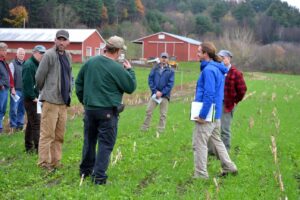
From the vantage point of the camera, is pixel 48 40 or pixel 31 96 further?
pixel 48 40

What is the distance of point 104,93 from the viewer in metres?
6.64

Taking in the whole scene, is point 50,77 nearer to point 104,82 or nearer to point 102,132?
point 104,82

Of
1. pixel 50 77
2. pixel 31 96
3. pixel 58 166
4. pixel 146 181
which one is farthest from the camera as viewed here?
pixel 31 96

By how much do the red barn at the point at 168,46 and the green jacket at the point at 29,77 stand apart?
64924 mm

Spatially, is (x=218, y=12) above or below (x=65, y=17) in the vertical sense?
above

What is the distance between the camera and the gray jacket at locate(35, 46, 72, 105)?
7684mm

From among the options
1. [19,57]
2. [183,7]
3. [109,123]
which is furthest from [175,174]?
[183,7]

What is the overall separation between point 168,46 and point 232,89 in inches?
2599

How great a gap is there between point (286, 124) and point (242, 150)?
549 centimetres

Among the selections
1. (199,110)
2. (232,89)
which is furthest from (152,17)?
(199,110)

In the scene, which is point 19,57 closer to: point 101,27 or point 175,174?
point 175,174

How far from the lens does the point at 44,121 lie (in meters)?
7.84

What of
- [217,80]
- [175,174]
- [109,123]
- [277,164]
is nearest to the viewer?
[109,123]

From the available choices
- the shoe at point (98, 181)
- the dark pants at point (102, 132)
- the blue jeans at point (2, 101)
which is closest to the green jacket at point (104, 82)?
the dark pants at point (102, 132)
